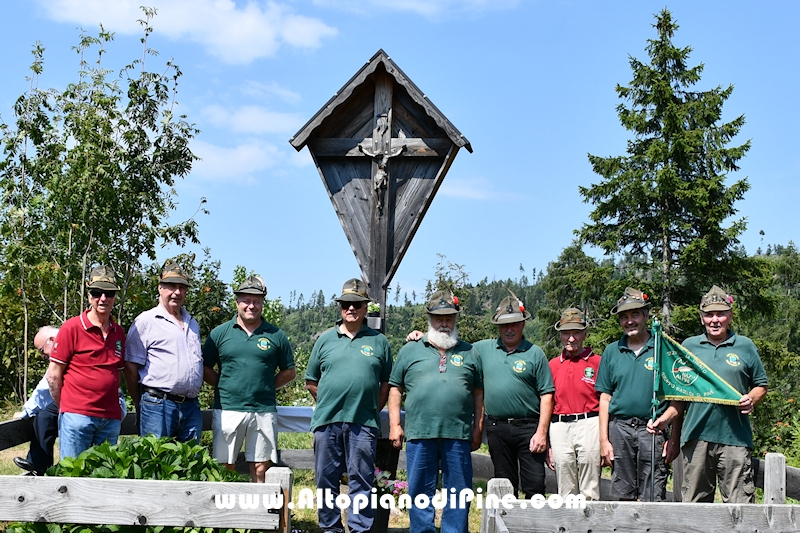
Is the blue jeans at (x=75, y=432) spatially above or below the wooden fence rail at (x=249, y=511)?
above

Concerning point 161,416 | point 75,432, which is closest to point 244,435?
point 161,416

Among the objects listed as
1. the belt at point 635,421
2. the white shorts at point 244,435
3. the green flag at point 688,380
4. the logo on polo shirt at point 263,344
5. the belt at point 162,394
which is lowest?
the white shorts at point 244,435

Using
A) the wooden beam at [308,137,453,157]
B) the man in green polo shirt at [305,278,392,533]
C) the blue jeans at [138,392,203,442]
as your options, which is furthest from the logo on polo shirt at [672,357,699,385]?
the blue jeans at [138,392,203,442]

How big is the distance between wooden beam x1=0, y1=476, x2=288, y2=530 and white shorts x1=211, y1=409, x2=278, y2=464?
67.0 inches

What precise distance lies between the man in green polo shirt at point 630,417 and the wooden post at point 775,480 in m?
0.72

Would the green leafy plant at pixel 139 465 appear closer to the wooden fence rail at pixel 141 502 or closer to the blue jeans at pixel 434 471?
the wooden fence rail at pixel 141 502

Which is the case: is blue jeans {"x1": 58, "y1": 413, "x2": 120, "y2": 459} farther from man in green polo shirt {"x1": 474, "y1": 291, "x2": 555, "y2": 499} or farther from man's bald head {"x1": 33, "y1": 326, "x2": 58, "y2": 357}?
man in green polo shirt {"x1": 474, "y1": 291, "x2": 555, "y2": 499}

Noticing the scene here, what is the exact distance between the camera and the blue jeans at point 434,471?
17.4 feet

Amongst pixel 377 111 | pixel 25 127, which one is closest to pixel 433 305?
pixel 377 111

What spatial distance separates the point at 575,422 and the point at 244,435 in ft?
8.41

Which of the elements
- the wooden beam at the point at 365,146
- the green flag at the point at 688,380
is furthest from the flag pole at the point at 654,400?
the wooden beam at the point at 365,146

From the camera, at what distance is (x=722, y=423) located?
5.47 meters

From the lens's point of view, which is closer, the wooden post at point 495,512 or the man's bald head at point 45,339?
the wooden post at point 495,512

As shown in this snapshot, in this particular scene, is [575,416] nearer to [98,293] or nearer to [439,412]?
[439,412]
